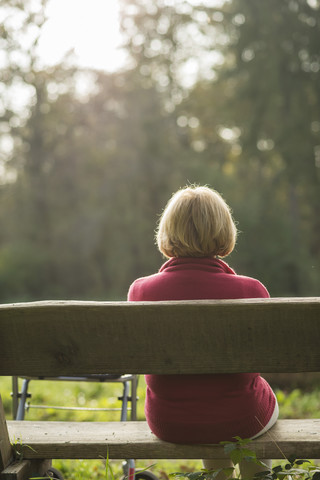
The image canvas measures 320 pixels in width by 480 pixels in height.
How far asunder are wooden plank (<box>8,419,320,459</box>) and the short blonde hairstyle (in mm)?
766

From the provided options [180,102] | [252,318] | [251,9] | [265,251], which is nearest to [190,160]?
[180,102]

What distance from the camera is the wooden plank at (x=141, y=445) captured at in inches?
92.5

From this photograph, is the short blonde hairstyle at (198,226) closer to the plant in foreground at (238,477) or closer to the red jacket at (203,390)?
the red jacket at (203,390)

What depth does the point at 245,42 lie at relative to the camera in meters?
22.8

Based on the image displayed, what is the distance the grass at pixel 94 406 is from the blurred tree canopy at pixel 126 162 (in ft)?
55.0

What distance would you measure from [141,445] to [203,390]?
14.0 inches

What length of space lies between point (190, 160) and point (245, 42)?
6.62 m

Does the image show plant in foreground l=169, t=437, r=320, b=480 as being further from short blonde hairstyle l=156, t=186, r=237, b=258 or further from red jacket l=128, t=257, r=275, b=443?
short blonde hairstyle l=156, t=186, r=237, b=258

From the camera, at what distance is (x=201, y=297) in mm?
2309

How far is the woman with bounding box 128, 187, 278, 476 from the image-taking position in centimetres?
232

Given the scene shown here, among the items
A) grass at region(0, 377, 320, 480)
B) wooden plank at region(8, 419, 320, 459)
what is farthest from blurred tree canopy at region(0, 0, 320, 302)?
wooden plank at region(8, 419, 320, 459)

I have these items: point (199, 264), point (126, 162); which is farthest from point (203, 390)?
point (126, 162)

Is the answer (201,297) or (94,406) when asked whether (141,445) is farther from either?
(94,406)

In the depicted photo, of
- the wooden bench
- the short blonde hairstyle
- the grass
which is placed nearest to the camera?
the wooden bench
